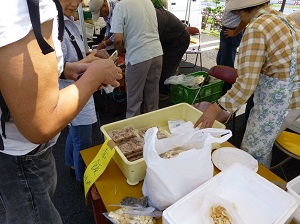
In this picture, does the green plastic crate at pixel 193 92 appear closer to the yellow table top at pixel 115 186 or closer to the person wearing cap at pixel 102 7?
the person wearing cap at pixel 102 7

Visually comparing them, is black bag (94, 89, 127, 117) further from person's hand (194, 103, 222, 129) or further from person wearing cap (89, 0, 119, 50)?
person's hand (194, 103, 222, 129)

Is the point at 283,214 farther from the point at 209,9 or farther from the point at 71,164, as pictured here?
the point at 209,9

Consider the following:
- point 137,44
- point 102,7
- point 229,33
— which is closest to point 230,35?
point 229,33

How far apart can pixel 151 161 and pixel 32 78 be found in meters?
0.40

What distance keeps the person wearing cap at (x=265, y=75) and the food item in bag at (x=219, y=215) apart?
1.47ft

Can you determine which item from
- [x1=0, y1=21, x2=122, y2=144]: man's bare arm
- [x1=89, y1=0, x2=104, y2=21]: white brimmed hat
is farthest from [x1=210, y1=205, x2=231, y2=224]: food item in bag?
[x1=89, y1=0, x2=104, y2=21]: white brimmed hat

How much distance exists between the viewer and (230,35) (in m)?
3.05

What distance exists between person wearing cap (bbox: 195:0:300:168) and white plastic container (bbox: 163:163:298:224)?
0.34 meters

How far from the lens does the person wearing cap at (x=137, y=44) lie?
207 cm

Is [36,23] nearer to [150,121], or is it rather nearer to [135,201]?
[135,201]

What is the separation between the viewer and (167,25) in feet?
9.25

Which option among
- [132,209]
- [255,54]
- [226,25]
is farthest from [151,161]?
[226,25]

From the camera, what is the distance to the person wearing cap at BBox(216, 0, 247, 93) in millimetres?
2998

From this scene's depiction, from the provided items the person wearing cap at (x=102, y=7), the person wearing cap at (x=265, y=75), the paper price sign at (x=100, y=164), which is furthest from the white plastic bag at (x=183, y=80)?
the paper price sign at (x=100, y=164)
